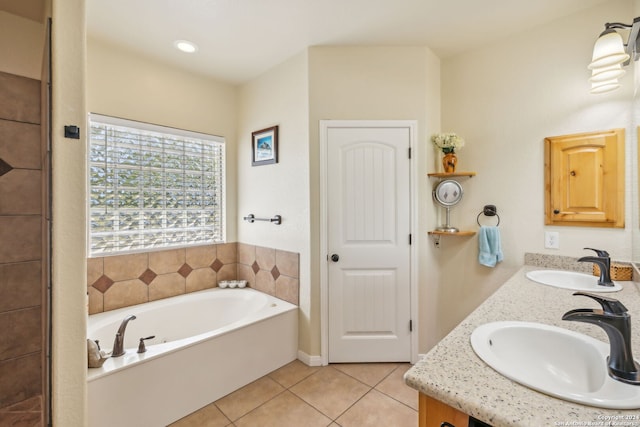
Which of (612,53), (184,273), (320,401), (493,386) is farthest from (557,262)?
(184,273)

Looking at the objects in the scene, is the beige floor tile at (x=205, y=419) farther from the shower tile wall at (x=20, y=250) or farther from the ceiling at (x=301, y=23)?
the ceiling at (x=301, y=23)

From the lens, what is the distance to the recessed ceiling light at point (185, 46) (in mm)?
2221

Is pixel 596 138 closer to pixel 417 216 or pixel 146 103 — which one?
pixel 417 216

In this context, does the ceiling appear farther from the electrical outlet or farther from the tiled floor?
the tiled floor

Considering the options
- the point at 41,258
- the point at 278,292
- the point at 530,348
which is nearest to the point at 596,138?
the point at 530,348

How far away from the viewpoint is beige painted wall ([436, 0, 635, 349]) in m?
1.85

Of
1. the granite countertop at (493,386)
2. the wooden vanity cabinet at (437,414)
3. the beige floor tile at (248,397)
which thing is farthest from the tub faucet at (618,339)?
the beige floor tile at (248,397)

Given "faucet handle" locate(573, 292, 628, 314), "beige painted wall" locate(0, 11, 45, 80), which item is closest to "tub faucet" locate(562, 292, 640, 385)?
"faucet handle" locate(573, 292, 628, 314)

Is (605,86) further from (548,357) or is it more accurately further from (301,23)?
(301,23)

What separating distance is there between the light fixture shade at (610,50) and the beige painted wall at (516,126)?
1.20 feet

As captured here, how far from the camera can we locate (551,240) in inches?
79.4

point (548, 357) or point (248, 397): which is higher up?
point (548, 357)

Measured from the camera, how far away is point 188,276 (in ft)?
8.93

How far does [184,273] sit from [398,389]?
209 centimetres
